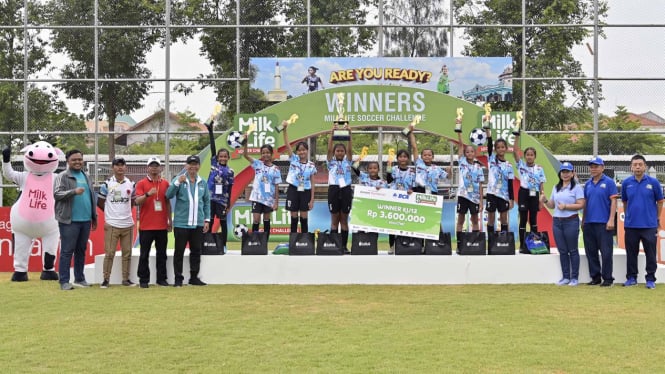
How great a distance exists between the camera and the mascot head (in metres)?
9.21

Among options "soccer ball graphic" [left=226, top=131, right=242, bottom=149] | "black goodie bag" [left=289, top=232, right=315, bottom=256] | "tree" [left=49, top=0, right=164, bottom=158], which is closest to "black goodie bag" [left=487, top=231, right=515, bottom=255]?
"black goodie bag" [left=289, top=232, right=315, bottom=256]

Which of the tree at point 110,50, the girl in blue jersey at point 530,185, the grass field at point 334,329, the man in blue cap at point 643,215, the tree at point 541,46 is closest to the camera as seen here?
the grass field at point 334,329

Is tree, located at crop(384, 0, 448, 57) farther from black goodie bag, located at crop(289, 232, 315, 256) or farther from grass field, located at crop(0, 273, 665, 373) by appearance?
grass field, located at crop(0, 273, 665, 373)

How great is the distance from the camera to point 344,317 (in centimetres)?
664

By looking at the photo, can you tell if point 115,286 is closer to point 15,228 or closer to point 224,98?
point 15,228

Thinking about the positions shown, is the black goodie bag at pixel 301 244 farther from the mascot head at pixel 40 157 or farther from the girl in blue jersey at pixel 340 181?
the mascot head at pixel 40 157

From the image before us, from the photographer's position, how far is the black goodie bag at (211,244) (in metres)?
9.12

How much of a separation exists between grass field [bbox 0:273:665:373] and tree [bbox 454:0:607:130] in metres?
8.14

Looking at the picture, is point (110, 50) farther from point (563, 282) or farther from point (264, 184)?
point (563, 282)

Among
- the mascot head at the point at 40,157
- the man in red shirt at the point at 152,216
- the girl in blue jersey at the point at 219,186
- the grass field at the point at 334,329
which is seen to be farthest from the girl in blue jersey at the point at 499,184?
the mascot head at the point at 40,157

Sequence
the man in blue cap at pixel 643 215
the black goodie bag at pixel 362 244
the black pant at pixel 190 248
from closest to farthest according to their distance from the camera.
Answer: the man in blue cap at pixel 643 215 < the black pant at pixel 190 248 < the black goodie bag at pixel 362 244

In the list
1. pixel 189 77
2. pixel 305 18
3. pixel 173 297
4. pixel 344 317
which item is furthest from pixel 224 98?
pixel 344 317

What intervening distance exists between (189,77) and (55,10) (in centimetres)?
361

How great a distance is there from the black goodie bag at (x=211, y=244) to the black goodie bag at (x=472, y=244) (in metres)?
2.83
